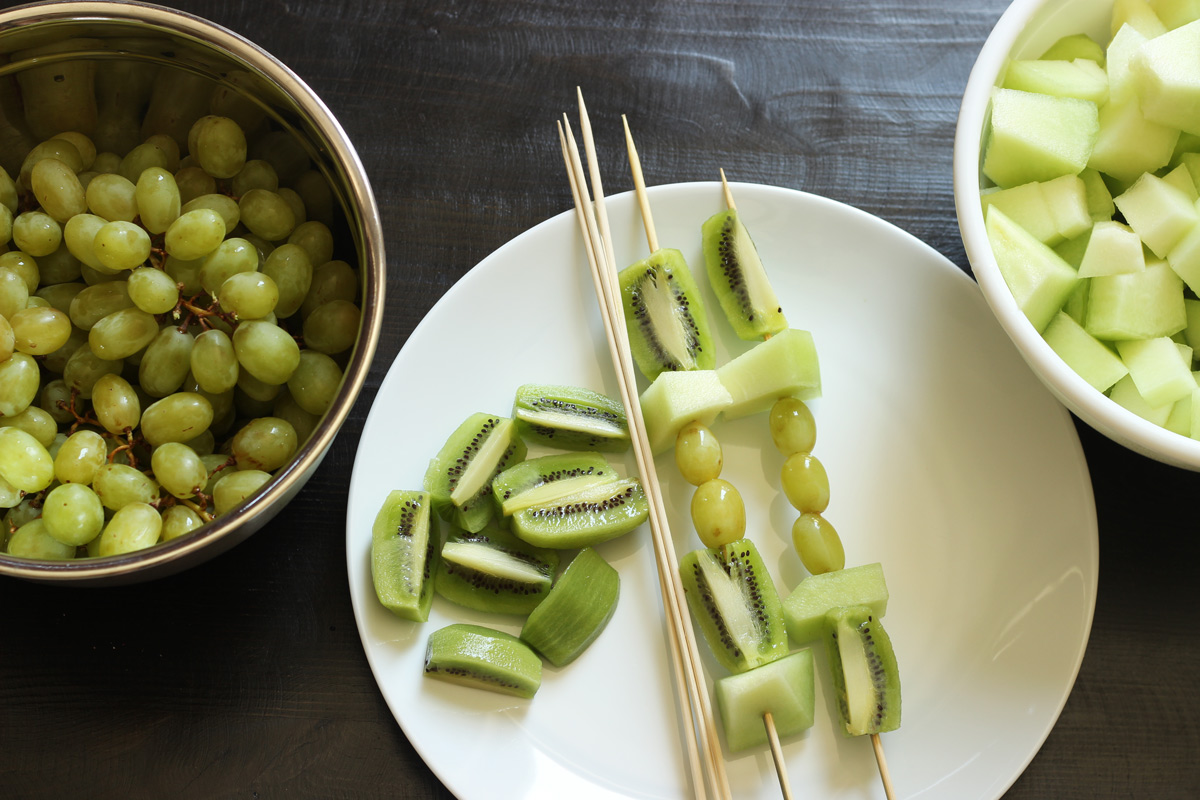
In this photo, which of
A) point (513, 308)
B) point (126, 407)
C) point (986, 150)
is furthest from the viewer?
point (513, 308)

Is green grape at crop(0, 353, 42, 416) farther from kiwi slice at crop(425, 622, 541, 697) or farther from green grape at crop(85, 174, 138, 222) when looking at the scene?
kiwi slice at crop(425, 622, 541, 697)

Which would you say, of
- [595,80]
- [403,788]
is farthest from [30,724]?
[595,80]

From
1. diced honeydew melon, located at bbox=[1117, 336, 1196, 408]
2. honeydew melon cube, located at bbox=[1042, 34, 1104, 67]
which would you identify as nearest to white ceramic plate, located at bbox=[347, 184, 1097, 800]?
diced honeydew melon, located at bbox=[1117, 336, 1196, 408]

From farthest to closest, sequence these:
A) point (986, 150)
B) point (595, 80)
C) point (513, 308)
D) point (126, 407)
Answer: point (595, 80)
point (513, 308)
point (986, 150)
point (126, 407)

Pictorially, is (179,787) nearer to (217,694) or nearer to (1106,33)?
(217,694)

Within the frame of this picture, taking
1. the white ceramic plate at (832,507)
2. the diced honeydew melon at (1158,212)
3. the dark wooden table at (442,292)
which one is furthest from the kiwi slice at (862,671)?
the diced honeydew melon at (1158,212)

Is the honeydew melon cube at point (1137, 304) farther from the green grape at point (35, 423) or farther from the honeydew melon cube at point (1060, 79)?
the green grape at point (35, 423)
